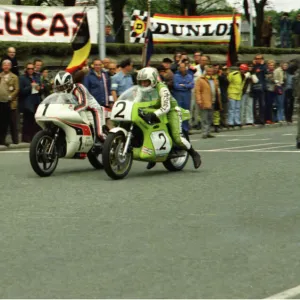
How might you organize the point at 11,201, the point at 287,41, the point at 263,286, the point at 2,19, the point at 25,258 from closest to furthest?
the point at 263,286
the point at 25,258
the point at 11,201
the point at 2,19
the point at 287,41

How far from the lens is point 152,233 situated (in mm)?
10141

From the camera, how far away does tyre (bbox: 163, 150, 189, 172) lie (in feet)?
54.2

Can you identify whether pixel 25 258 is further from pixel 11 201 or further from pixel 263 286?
pixel 11 201

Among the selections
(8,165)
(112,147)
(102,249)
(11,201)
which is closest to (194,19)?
(8,165)

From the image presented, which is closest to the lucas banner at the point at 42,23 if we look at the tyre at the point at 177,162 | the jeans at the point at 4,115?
the jeans at the point at 4,115

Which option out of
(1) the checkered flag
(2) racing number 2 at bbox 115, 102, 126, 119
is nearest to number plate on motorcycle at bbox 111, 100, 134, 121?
(2) racing number 2 at bbox 115, 102, 126, 119

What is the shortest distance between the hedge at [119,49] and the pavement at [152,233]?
9365mm

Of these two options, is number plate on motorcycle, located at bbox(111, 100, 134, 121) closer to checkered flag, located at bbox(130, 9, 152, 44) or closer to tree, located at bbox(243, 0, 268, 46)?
checkered flag, located at bbox(130, 9, 152, 44)

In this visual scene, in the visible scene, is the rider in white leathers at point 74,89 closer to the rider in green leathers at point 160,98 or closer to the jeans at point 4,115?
the rider in green leathers at point 160,98

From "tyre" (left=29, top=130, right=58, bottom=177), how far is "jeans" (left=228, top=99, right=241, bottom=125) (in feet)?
45.0

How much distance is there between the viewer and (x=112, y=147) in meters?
15.1

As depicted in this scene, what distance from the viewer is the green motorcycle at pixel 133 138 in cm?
1519

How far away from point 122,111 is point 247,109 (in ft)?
51.0

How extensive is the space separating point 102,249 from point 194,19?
2585cm
